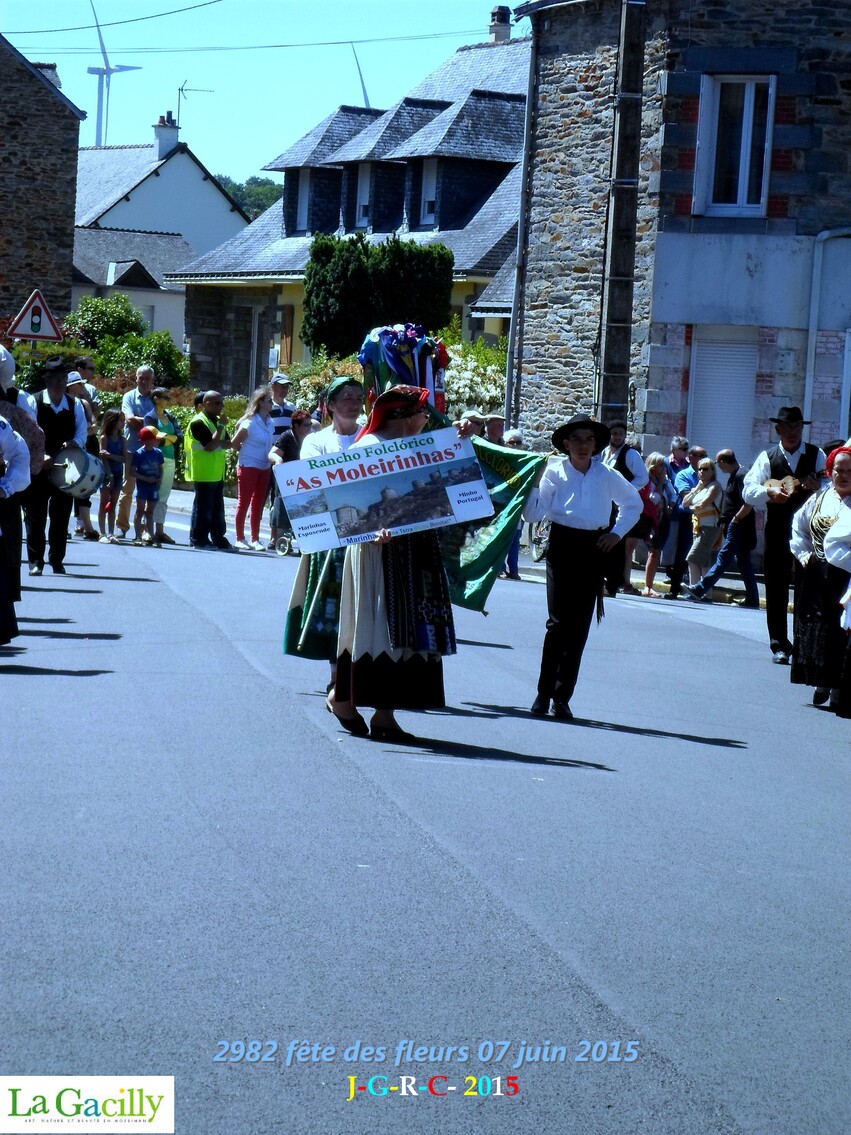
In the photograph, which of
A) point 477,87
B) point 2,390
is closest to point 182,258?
point 477,87

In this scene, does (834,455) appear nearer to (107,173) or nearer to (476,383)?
(476,383)

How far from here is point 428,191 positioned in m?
45.2

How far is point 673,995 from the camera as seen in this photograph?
5.57m

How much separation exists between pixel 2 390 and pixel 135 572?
247 inches

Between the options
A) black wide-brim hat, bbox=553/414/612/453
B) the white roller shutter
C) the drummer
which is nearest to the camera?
black wide-brim hat, bbox=553/414/612/453

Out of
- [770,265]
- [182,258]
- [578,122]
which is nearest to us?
[770,265]

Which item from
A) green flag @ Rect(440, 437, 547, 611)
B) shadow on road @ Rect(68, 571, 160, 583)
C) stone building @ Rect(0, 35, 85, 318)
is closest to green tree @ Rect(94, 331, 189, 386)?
stone building @ Rect(0, 35, 85, 318)

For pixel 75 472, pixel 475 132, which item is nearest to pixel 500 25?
pixel 475 132

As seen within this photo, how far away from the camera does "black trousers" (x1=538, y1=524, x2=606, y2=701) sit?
11.2 m

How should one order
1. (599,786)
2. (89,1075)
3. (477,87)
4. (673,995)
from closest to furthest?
(89,1075), (673,995), (599,786), (477,87)

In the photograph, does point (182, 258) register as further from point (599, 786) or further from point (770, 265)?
point (599, 786)

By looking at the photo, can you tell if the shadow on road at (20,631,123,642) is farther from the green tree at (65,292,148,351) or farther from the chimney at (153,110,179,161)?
the chimney at (153,110,179,161)

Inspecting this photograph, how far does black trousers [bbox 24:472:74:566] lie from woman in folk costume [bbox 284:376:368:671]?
6.96 meters

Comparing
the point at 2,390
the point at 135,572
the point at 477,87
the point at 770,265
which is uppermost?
the point at 477,87
